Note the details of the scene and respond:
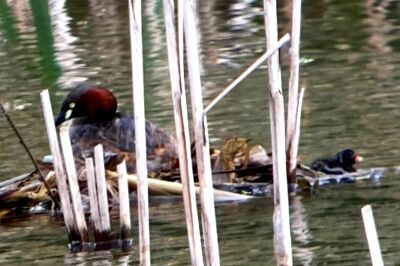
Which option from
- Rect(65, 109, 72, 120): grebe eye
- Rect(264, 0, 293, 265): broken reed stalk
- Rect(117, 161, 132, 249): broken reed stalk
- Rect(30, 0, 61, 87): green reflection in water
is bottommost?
Rect(30, 0, 61, 87): green reflection in water

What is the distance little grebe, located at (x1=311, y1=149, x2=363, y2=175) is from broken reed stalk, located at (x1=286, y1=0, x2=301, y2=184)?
0.56 metres

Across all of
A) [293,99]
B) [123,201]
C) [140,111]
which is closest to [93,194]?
[123,201]

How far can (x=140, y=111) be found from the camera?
267 inches

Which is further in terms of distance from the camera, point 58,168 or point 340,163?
point 340,163

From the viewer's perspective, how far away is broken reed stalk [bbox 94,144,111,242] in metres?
7.97

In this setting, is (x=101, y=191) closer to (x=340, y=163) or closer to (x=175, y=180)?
(x=175, y=180)

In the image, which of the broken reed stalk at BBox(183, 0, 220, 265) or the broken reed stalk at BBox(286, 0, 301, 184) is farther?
the broken reed stalk at BBox(286, 0, 301, 184)

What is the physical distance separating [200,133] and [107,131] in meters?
4.53

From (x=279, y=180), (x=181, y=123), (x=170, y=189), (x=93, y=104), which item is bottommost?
(x=170, y=189)

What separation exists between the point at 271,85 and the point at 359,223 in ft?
9.07

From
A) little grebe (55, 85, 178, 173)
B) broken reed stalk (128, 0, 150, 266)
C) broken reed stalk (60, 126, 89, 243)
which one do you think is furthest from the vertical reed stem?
little grebe (55, 85, 178, 173)

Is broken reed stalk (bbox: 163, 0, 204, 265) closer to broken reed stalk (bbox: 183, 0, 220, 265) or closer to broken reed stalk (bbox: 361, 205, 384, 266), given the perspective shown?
broken reed stalk (bbox: 183, 0, 220, 265)

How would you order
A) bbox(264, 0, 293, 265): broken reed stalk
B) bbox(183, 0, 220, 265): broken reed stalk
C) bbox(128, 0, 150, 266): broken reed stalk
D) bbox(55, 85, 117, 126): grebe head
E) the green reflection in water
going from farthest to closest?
the green reflection in water < bbox(55, 85, 117, 126): grebe head < bbox(128, 0, 150, 266): broken reed stalk < bbox(264, 0, 293, 265): broken reed stalk < bbox(183, 0, 220, 265): broken reed stalk

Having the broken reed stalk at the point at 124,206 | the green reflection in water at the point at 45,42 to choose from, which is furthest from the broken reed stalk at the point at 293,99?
the green reflection in water at the point at 45,42
